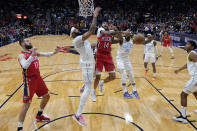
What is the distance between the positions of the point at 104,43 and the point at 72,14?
105 feet

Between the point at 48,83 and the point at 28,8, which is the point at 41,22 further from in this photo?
the point at 48,83

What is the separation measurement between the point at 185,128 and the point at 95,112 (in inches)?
88.2

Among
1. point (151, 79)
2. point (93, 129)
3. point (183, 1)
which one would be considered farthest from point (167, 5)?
point (93, 129)

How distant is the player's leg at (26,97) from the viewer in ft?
13.4

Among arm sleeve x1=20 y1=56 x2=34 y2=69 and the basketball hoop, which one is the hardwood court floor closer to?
arm sleeve x1=20 y1=56 x2=34 y2=69

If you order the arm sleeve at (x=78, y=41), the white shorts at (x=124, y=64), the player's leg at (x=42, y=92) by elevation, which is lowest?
the player's leg at (x=42, y=92)

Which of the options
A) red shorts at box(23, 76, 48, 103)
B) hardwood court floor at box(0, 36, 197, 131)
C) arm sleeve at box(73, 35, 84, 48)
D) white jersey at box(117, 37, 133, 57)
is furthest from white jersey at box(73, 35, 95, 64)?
white jersey at box(117, 37, 133, 57)

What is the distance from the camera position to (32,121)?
4801 millimetres

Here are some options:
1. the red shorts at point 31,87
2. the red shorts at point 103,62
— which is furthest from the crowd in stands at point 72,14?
the red shorts at point 31,87

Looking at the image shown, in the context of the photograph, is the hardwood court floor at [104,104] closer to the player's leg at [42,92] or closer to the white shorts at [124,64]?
the player's leg at [42,92]

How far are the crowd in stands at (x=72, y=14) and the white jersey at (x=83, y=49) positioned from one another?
24.5m

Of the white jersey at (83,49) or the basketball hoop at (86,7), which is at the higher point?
the basketball hoop at (86,7)

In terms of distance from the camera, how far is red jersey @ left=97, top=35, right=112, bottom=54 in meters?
5.74

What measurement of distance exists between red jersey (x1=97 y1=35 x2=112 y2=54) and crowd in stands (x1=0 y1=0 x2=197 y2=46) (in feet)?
75.4
